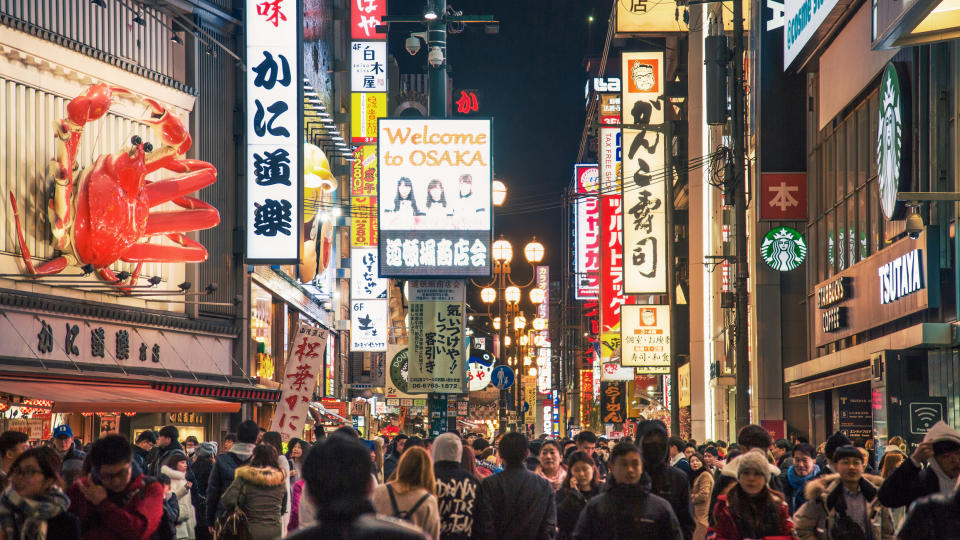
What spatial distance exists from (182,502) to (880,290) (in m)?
13.5

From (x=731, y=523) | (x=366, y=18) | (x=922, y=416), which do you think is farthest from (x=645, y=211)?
(x=731, y=523)

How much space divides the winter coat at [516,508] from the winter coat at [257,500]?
2.23 meters

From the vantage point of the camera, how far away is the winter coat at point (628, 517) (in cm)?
761

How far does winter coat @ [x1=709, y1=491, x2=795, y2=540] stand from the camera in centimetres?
853

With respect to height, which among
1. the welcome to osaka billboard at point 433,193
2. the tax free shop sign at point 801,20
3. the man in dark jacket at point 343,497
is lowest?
the man in dark jacket at point 343,497

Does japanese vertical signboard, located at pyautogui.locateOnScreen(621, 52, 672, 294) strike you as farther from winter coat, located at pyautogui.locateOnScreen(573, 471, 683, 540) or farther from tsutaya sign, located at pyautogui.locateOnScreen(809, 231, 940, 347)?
winter coat, located at pyautogui.locateOnScreen(573, 471, 683, 540)

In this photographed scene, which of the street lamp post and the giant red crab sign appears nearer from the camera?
the giant red crab sign

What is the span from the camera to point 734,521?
866 centimetres

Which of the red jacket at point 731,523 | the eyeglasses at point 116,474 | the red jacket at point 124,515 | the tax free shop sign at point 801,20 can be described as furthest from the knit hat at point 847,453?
the tax free shop sign at point 801,20

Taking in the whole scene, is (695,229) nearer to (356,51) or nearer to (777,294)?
(777,294)

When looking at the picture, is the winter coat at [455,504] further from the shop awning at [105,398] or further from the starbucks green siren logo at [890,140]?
the shop awning at [105,398]

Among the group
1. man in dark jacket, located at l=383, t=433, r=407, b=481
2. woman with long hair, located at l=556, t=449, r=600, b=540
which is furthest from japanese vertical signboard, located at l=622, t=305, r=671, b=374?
woman with long hair, located at l=556, t=449, r=600, b=540

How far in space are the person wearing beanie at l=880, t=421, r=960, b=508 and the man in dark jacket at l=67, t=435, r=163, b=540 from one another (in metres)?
4.71

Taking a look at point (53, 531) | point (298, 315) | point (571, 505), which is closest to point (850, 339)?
point (571, 505)
